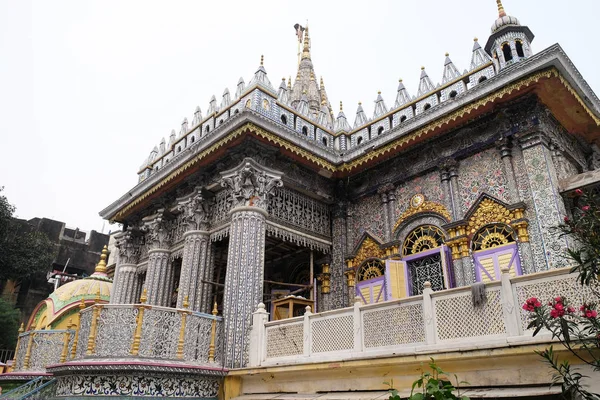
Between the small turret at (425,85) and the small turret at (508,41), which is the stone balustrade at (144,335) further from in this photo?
the small turret at (508,41)

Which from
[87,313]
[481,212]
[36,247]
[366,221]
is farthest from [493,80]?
[36,247]

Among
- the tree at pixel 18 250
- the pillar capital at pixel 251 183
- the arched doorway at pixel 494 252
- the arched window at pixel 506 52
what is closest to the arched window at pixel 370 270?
the arched doorway at pixel 494 252

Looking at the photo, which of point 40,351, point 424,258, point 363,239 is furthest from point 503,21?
point 40,351

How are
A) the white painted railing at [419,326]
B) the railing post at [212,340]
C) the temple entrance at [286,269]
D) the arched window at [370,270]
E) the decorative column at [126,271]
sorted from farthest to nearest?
the decorative column at [126,271] < the temple entrance at [286,269] < the arched window at [370,270] < the railing post at [212,340] < the white painted railing at [419,326]

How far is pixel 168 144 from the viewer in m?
13.8

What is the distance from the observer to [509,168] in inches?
348

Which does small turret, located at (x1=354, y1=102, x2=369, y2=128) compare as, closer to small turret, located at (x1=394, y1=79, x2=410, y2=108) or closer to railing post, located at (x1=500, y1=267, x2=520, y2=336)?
small turret, located at (x1=394, y1=79, x2=410, y2=108)

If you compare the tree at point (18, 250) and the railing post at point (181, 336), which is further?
the tree at point (18, 250)

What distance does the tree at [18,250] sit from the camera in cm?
2973

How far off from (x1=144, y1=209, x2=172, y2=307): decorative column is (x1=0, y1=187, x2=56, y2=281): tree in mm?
22007

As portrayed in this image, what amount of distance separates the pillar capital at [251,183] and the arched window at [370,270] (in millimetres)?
2739

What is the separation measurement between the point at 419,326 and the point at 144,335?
15.0 feet

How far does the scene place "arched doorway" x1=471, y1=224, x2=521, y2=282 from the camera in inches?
327

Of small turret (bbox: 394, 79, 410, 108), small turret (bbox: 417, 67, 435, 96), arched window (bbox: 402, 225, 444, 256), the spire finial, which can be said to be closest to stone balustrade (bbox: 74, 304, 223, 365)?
arched window (bbox: 402, 225, 444, 256)
